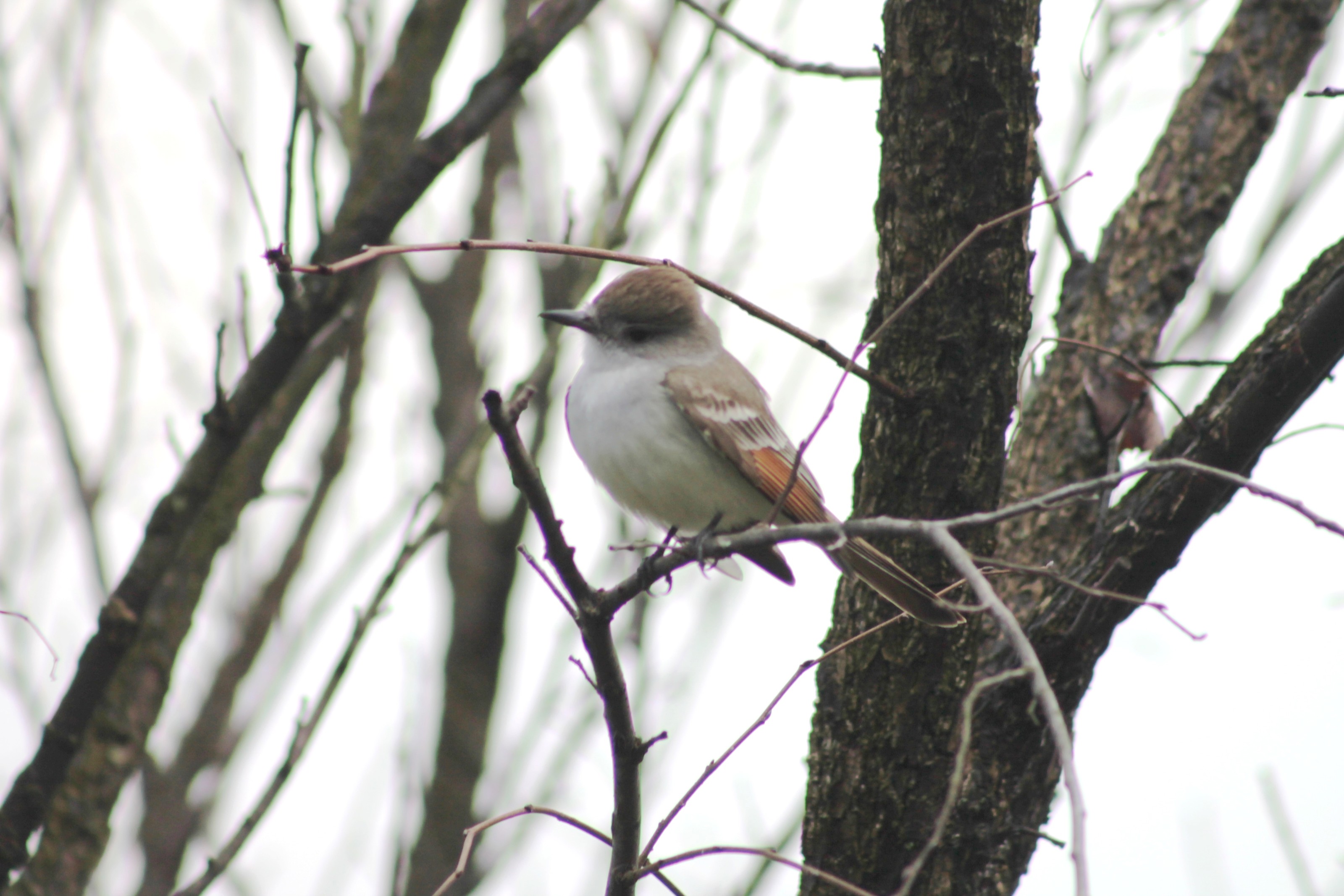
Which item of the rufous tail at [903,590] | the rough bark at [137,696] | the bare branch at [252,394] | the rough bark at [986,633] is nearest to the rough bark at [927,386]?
the rough bark at [986,633]

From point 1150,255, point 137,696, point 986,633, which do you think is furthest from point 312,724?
point 1150,255

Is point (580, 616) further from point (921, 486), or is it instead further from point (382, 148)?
point (382, 148)

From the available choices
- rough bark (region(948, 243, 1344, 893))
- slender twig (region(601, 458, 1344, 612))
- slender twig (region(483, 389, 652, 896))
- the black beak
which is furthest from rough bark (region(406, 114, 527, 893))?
slender twig (region(601, 458, 1344, 612))

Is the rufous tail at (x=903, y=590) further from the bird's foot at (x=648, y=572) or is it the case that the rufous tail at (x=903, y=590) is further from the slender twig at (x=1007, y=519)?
the slender twig at (x=1007, y=519)

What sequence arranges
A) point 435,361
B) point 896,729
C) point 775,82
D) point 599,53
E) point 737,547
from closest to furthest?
point 737,547 → point 896,729 → point 775,82 → point 599,53 → point 435,361

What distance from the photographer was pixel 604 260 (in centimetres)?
285

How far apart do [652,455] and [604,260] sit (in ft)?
4.66

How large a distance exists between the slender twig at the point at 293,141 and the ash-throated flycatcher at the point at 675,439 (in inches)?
43.5

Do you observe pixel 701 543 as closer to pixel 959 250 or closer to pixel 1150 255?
pixel 959 250

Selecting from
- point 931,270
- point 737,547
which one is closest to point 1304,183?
point 931,270

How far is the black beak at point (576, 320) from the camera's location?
453 centimetres

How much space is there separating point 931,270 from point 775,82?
3.94m

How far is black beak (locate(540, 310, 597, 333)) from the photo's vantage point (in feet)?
14.9

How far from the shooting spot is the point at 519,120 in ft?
27.4
